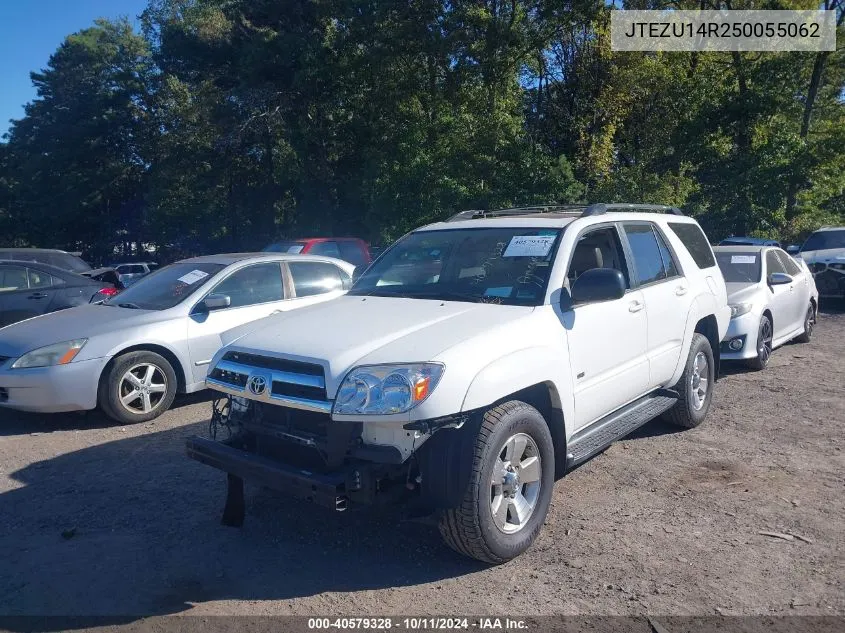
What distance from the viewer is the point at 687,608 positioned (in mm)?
3422

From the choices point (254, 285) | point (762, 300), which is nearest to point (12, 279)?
point (254, 285)

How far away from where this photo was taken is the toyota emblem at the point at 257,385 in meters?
3.85

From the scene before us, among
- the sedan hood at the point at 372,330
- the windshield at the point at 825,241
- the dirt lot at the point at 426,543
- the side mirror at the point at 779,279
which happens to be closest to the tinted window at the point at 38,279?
the dirt lot at the point at 426,543

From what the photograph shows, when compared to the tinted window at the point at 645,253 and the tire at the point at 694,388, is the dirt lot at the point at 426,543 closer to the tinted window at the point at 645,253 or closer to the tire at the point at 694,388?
the tire at the point at 694,388

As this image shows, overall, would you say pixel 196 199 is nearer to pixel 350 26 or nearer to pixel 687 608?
pixel 350 26

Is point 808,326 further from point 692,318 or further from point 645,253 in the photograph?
point 645,253

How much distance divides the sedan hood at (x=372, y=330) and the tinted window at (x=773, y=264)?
21.5 feet

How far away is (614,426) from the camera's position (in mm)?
4797

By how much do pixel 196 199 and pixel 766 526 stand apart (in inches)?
1191

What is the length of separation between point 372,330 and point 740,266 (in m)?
7.14

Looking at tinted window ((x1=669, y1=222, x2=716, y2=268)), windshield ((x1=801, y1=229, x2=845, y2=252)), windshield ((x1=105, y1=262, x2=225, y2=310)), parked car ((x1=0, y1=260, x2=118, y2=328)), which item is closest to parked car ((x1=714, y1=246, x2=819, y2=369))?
tinted window ((x1=669, y1=222, x2=716, y2=268))

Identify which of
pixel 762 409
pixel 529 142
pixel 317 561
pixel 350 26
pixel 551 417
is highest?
pixel 350 26

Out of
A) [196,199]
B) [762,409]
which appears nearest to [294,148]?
[196,199]

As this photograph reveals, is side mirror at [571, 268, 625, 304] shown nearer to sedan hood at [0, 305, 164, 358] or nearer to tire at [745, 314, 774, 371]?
sedan hood at [0, 305, 164, 358]
